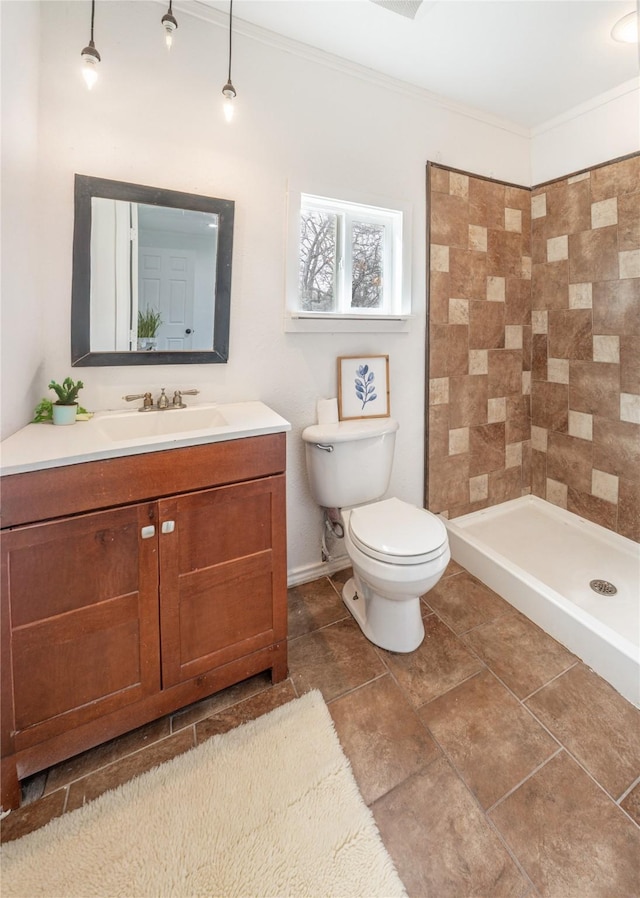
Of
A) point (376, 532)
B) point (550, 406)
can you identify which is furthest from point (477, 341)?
point (376, 532)

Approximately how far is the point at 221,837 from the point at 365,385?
1734 millimetres

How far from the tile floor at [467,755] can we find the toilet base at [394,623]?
0.04m

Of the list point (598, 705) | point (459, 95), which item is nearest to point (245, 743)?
point (598, 705)

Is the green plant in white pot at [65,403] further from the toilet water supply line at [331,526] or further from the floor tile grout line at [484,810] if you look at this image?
the floor tile grout line at [484,810]

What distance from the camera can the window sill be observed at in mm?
1834

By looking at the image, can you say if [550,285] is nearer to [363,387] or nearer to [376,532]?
[363,387]

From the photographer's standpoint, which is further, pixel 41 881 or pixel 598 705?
pixel 598 705

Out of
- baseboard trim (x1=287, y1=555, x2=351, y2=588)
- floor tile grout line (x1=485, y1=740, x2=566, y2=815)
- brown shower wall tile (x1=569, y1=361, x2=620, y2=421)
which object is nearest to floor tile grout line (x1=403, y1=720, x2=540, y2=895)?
floor tile grout line (x1=485, y1=740, x2=566, y2=815)

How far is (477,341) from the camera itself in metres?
2.36

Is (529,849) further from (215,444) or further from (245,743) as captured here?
(215,444)

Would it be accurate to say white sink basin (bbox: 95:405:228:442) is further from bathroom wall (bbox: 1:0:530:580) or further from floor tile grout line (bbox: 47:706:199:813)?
floor tile grout line (bbox: 47:706:199:813)

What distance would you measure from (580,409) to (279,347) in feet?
5.91

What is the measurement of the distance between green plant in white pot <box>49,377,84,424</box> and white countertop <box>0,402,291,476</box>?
3 centimetres

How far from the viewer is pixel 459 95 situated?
2072mm
